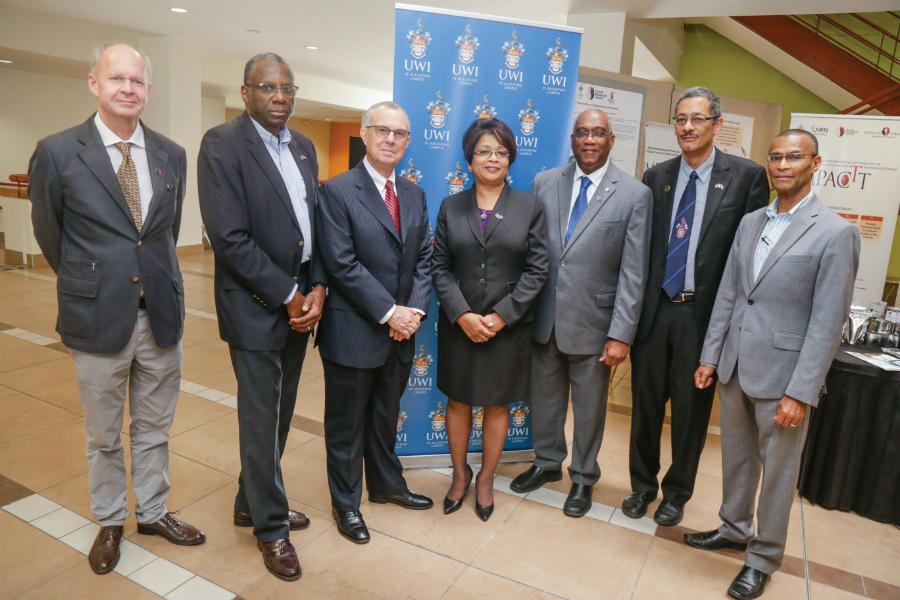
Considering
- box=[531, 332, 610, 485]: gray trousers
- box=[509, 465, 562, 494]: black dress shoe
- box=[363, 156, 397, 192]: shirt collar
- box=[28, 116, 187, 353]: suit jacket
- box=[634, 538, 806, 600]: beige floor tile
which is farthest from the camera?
box=[509, 465, 562, 494]: black dress shoe

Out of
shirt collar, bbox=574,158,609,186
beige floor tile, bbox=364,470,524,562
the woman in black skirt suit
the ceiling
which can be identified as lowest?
beige floor tile, bbox=364,470,524,562

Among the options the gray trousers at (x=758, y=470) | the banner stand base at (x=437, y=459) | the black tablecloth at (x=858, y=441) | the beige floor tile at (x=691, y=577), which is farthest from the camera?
the banner stand base at (x=437, y=459)

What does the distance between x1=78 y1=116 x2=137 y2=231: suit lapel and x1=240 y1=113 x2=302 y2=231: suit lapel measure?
0.48 meters

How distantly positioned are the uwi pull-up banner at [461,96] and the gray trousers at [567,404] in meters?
0.61

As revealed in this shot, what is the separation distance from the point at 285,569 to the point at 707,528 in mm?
1967

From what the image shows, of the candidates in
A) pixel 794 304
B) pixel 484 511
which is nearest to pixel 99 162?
pixel 484 511

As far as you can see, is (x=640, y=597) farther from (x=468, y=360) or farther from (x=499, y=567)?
(x=468, y=360)

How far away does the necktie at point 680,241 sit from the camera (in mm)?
2588

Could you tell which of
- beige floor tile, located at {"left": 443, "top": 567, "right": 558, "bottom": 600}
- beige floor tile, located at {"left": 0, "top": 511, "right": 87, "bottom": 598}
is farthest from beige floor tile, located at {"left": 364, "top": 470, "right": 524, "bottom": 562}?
beige floor tile, located at {"left": 0, "top": 511, "right": 87, "bottom": 598}

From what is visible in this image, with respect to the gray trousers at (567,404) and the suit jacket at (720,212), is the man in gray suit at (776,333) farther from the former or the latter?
the gray trousers at (567,404)

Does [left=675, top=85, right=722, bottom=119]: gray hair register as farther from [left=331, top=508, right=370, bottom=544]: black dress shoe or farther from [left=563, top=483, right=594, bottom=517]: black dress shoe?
[left=331, top=508, right=370, bottom=544]: black dress shoe

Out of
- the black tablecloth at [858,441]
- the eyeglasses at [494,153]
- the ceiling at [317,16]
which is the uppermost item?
the ceiling at [317,16]

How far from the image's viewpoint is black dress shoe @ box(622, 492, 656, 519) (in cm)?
283

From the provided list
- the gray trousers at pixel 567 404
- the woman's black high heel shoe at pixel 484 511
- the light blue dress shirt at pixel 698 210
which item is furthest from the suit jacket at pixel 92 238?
the light blue dress shirt at pixel 698 210
